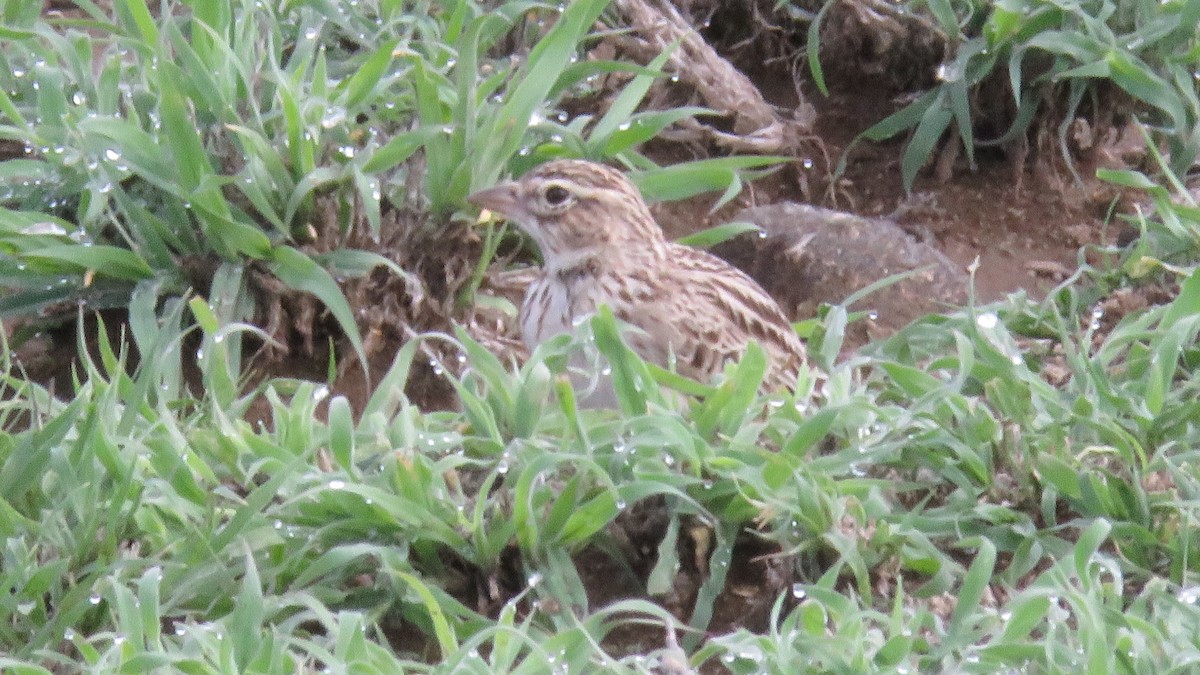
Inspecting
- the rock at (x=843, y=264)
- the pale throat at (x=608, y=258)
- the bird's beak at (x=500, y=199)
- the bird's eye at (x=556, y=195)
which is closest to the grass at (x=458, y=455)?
the bird's beak at (x=500, y=199)

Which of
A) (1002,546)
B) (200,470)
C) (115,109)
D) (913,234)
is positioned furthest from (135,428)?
(913,234)

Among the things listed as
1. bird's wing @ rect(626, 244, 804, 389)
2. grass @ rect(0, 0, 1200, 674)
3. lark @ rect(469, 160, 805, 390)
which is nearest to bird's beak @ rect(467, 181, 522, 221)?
lark @ rect(469, 160, 805, 390)

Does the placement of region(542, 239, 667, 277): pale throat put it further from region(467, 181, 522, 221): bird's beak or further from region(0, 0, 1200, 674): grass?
region(0, 0, 1200, 674): grass

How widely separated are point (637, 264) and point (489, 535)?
138 centimetres

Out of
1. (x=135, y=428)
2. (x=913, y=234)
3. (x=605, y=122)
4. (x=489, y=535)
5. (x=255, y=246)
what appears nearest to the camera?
(x=489, y=535)

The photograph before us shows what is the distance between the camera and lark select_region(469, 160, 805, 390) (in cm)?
507

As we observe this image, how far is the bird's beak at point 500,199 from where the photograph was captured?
17.1ft

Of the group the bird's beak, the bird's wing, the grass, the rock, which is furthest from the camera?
the rock

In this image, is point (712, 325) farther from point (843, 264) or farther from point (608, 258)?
point (843, 264)

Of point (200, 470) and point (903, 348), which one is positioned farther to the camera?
point (903, 348)

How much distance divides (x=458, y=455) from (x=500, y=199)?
4.09 ft

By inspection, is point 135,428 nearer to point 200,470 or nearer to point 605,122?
point 200,470

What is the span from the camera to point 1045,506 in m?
4.32

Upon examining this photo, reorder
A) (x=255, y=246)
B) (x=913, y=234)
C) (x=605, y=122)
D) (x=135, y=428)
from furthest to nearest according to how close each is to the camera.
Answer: (x=913, y=234) → (x=605, y=122) → (x=255, y=246) → (x=135, y=428)
